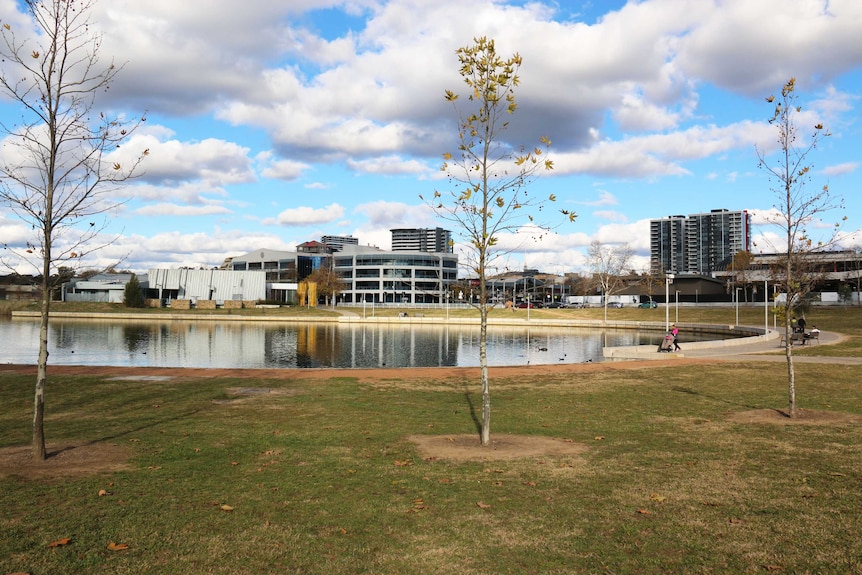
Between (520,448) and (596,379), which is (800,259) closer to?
(596,379)

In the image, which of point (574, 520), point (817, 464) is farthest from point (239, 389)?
point (817, 464)

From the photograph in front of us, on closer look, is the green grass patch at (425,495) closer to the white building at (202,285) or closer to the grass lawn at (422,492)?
the grass lawn at (422,492)

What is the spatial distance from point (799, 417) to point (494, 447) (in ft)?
27.0

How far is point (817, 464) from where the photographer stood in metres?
10.7

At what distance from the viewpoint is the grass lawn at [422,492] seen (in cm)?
691

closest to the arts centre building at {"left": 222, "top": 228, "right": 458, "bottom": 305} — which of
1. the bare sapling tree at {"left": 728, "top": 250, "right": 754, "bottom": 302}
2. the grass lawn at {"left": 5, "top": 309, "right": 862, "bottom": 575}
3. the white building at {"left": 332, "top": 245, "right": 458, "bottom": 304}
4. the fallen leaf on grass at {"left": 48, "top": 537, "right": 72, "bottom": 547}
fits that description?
the white building at {"left": 332, "top": 245, "right": 458, "bottom": 304}

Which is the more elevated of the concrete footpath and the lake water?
the concrete footpath

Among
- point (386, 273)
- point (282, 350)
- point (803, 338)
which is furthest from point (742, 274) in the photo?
point (386, 273)

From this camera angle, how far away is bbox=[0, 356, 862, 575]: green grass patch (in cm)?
689

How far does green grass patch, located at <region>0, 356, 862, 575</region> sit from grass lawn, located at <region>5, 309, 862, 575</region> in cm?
3

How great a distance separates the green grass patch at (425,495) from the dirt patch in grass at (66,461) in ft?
0.73

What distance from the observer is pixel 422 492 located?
9.30m

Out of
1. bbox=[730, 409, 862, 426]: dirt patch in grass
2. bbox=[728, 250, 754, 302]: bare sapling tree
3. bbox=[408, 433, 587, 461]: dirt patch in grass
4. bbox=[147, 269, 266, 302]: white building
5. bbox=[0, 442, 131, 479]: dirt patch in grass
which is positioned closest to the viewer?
bbox=[0, 442, 131, 479]: dirt patch in grass

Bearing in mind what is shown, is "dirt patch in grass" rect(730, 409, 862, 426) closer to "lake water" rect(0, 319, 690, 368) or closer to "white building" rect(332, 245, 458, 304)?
"lake water" rect(0, 319, 690, 368)
